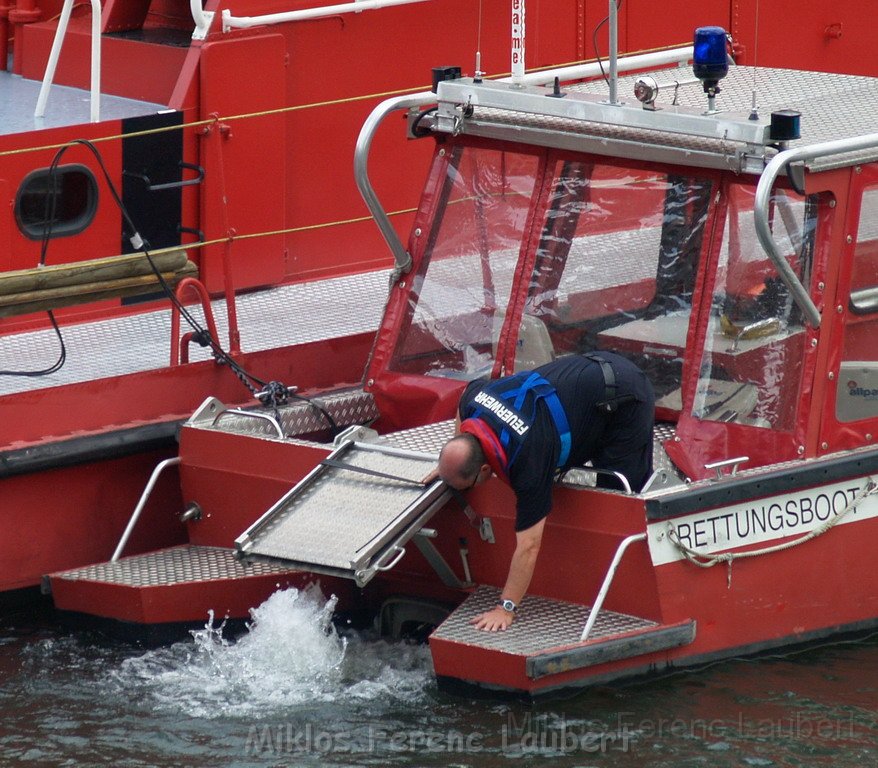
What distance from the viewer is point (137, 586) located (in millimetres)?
7121

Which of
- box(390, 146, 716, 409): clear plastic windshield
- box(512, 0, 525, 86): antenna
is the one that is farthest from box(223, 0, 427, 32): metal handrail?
box(512, 0, 525, 86): antenna

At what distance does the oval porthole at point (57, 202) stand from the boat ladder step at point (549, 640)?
2.67 metres

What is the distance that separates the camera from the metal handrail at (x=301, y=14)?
8430 mm

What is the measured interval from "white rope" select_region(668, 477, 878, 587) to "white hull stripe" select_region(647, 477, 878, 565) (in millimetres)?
15

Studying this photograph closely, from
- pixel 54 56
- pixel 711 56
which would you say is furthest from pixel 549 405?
pixel 54 56

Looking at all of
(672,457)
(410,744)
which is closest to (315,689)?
(410,744)

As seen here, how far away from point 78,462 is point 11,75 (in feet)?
10.1

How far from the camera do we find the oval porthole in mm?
7863

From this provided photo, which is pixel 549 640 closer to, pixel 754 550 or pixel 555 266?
pixel 754 550

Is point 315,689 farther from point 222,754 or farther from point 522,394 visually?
point 522,394

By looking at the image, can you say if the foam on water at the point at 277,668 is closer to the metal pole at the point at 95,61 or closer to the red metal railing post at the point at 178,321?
the red metal railing post at the point at 178,321

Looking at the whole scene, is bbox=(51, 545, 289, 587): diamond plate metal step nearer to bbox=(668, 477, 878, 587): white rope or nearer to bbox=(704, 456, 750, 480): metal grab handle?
bbox=(668, 477, 878, 587): white rope

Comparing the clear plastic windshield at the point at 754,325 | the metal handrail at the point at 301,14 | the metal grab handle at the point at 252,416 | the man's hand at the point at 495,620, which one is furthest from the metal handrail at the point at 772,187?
the metal handrail at the point at 301,14

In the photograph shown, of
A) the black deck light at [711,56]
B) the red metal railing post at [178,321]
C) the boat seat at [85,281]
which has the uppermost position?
the black deck light at [711,56]
